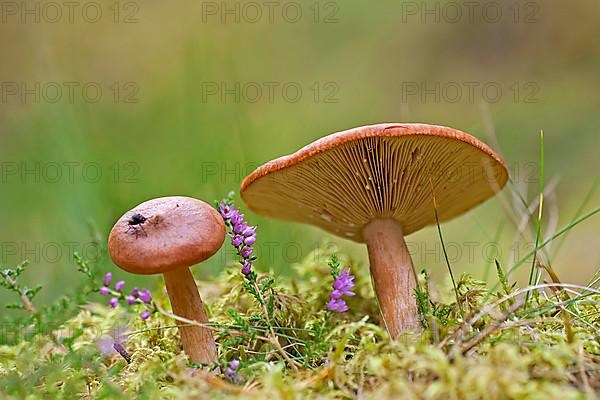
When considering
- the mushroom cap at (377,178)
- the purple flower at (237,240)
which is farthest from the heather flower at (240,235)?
the mushroom cap at (377,178)

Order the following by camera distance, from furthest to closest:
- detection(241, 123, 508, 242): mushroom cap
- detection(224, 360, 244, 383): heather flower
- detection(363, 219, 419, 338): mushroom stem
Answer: detection(363, 219, 419, 338): mushroom stem → detection(241, 123, 508, 242): mushroom cap → detection(224, 360, 244, 383): heather flower

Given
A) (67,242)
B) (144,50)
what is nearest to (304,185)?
(67,242)

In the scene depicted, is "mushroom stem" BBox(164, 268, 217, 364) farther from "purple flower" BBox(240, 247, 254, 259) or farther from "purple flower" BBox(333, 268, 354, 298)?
"purple flower" BBox(333, 268, 354, 298)

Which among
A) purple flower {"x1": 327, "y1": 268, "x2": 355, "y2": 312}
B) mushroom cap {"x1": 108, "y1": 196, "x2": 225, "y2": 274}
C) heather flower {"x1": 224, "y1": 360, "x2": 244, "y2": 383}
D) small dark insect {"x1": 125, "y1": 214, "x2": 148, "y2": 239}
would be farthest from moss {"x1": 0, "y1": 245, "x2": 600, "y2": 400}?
small dark insect {"x1": 125, "y1": 214, "x2": 148, "y2": 239}

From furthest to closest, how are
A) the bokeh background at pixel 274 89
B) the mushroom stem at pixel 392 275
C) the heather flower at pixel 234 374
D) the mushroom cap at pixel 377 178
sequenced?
1. the bokeh background at pixel 274 89
2. the mushroom stem at pixel 392 275
3. the mushroom cap at pixel 377 178
4. the heather flower at pixel 234 374

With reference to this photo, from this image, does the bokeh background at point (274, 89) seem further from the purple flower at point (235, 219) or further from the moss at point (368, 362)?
the purple flower at point (235, 219)

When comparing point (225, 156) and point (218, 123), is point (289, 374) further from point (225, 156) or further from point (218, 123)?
point (218, 123)

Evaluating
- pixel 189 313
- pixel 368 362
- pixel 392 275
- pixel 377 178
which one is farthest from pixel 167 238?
pixel 392 275
